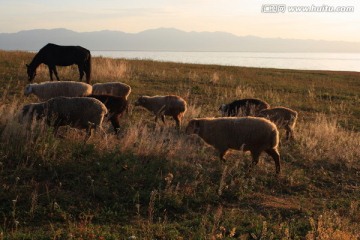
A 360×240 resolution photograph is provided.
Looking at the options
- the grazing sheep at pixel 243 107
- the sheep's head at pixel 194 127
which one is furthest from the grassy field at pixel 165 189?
the grazing sheep at pixel 243 107

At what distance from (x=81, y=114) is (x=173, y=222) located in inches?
157

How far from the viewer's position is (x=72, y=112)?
372 inches

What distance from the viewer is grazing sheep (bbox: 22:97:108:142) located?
943cm

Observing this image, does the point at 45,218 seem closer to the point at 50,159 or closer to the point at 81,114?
the point at 50,159

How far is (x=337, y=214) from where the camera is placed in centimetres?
725

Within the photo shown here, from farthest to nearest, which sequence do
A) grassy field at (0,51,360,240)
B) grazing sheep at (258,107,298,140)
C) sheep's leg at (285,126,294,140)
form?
grazing sheep at (258,107,298,140)
sheep's leg at (285,126,294,140)
grassy field at (0,51,360,240)

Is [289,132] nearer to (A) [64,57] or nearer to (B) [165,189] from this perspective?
(B) [165,189]

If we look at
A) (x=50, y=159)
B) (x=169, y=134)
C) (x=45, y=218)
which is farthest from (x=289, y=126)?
(x=45, y=218)

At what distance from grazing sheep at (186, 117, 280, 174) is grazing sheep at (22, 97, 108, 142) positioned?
264cm

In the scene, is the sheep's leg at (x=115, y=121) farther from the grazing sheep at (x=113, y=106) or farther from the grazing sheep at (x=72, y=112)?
the grazing sheep at (x=72, y=112)

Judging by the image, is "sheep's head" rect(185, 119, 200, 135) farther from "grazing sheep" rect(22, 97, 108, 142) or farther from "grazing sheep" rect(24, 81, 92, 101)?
"grazing sheep" rect(24, 81, 92, 101)

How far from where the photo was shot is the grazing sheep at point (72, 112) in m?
9.43

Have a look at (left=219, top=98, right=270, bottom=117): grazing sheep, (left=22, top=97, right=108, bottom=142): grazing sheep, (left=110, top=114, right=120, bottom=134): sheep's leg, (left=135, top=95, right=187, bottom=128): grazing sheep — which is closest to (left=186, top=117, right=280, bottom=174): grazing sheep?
(left=110, top=114, right=120, bottom=134): sheep's leg

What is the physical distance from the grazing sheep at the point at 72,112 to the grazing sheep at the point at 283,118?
5387mm
